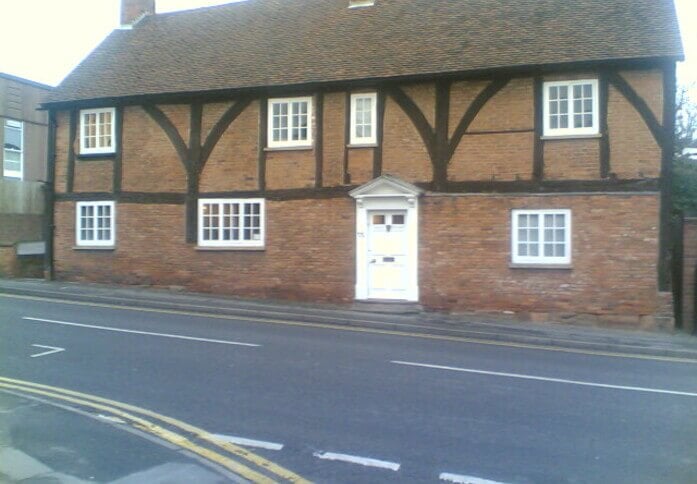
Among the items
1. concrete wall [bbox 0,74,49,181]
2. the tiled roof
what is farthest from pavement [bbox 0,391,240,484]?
concrete wall [bbox 0,74,49,181]

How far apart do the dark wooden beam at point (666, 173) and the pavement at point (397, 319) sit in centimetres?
138

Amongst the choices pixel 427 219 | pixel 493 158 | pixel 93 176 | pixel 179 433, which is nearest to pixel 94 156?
pixel 93 176

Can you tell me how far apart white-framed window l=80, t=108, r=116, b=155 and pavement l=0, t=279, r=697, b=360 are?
4.24 metres

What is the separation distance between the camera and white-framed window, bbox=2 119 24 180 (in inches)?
1287

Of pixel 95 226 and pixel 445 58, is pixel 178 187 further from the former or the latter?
pixel 445 58

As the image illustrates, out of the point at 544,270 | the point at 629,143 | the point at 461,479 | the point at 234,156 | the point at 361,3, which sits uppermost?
the point at 361,3

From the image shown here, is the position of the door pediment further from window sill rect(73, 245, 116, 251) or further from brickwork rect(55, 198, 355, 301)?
window sill rect(73, 245, 116, 251)

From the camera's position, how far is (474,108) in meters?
16.2

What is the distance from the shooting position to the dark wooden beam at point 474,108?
1597 centimetres

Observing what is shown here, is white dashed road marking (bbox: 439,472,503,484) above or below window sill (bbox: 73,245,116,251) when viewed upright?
below

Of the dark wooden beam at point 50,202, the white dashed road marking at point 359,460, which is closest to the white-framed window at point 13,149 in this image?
the dark wooden beam at point 50,202

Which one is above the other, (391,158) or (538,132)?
(538,132)

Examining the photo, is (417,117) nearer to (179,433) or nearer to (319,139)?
(319,139)

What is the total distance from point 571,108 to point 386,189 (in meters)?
4.64
